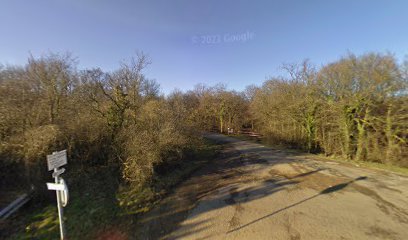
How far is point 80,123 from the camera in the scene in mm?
9016

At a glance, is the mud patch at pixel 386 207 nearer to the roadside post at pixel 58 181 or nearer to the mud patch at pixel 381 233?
the mud patch at pixel 381 233

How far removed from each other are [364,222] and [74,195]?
1002cm

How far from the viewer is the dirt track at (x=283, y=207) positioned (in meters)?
5.19

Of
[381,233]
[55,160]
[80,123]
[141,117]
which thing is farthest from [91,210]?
[381,233]

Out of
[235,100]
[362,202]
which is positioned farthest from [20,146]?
[235,100]

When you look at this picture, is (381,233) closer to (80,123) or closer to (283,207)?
(283,207)

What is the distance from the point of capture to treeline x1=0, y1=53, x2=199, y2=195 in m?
7.01

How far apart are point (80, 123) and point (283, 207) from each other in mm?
9327

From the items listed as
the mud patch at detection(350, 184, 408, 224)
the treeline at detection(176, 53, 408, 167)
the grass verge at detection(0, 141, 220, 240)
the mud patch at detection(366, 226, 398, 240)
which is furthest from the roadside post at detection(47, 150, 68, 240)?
the treeline at detection(176, 53, 408, 167)

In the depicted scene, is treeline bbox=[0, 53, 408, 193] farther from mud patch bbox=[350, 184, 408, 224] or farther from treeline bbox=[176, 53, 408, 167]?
mud patch bbox=[350, 184, 408, 224]

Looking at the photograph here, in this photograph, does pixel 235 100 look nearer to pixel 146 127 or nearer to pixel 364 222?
pixel 146 127

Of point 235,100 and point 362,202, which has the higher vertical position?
point 235,100

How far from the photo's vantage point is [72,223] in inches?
225

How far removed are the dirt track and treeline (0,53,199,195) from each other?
8.03ft
